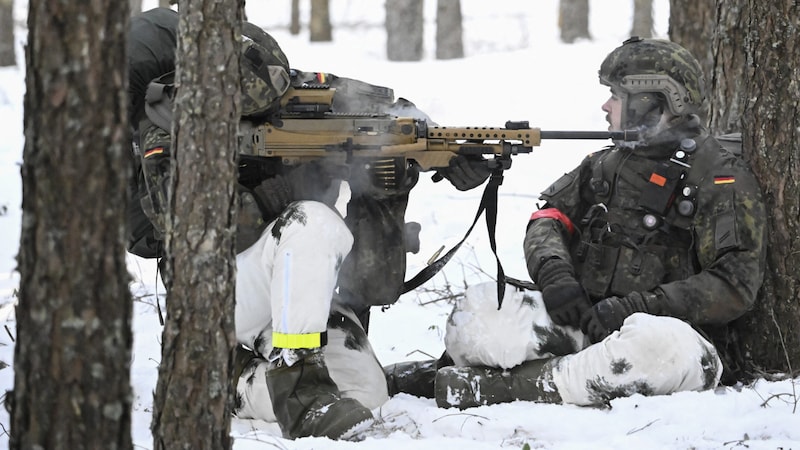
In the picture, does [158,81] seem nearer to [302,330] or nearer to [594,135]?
[302,330]

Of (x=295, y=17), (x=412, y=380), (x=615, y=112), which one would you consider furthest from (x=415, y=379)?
(x=295, y=17)

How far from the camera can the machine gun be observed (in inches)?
153

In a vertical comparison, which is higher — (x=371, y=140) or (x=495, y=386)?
(x=371, y=140)

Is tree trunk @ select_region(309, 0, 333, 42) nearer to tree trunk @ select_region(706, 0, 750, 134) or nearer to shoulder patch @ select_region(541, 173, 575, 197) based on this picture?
tree trunk @ select_region(706, 0, 750, 134)

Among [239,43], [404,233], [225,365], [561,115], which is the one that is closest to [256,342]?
[404,233]

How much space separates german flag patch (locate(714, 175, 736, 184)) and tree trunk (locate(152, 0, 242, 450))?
2.02 meters

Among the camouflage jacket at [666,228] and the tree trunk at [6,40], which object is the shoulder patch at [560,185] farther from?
the tree trunk at [6,40]

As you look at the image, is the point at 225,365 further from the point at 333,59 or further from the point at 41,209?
the point at 333,59

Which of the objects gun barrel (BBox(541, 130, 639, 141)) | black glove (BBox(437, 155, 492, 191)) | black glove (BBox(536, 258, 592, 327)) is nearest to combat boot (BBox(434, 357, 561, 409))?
black glove (BBox(536, 258, 592, 327))

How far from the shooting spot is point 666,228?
3.97 metres

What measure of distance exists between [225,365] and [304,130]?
149 cm

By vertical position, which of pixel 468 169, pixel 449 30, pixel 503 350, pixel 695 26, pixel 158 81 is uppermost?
pixel 449 30

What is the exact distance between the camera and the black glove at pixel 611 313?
12.3ft

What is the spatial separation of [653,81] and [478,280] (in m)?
2.23
